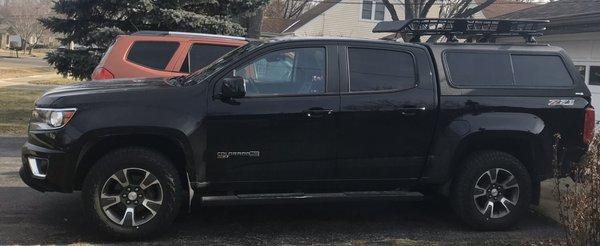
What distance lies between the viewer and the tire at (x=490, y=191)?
224 inches

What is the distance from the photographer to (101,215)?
16.6ft

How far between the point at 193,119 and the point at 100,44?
880cm

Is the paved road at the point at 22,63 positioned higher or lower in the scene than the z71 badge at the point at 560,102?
lower

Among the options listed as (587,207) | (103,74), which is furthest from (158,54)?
(587,207)

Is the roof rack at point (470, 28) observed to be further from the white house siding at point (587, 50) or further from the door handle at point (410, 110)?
the white house siding at point (587, 50)

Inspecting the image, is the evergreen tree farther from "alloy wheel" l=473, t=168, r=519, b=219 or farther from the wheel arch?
"alloy wheel" l=473, t=168, r=519, b=219

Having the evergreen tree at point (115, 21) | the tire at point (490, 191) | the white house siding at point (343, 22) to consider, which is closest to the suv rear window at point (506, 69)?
the tire at point (490, 191)

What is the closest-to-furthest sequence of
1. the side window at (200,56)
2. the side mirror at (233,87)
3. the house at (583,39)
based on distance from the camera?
1. the side mirror at (233,87)
2. the side window at (200,56)
3. the house at (583,39)

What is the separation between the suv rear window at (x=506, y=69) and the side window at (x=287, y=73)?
1.30 m

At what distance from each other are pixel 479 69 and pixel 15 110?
12.9m

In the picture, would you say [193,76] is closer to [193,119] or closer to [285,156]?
[193,119]

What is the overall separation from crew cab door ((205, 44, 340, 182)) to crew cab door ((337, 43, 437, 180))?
141mm

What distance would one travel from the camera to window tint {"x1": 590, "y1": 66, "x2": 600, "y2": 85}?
37.6 feet

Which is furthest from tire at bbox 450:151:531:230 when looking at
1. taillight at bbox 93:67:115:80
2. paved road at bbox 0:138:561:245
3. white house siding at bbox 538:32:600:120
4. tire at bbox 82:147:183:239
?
white house siding at bbox 538:32:600:120
